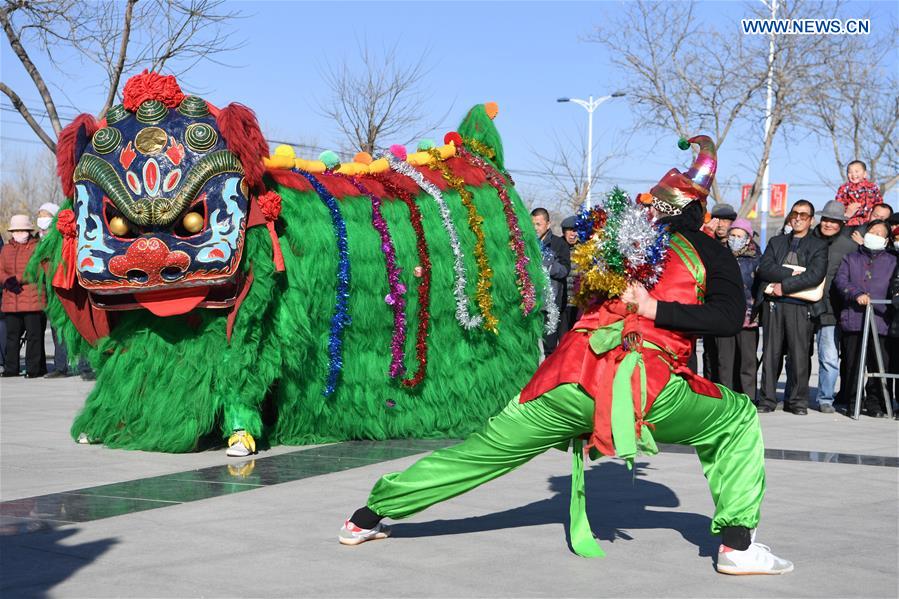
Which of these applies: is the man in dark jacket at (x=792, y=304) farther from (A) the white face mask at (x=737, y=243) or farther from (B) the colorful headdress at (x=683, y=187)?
(B) the colorful headdress at (x=683, y=187)

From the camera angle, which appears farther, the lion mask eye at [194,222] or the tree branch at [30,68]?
the tree branch at [30,68]

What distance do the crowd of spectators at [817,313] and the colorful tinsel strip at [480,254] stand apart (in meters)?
1.62

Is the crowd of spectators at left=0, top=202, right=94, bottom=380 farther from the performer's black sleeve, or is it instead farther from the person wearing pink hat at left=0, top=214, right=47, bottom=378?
the performer's black sleeve

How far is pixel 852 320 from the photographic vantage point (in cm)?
1109

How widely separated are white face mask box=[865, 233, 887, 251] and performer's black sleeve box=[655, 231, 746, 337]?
6.43 m

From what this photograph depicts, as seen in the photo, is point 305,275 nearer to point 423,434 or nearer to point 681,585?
point 423,434

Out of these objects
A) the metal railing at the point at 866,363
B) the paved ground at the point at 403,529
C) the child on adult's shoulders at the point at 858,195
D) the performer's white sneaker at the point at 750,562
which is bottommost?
the paved ground at the point at 403,529

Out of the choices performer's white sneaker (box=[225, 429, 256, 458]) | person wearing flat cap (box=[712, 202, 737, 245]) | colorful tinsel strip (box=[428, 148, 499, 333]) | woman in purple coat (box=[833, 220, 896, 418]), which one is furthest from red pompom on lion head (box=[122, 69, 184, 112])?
woman in purple coat (box=[833, 220, 896, 418])

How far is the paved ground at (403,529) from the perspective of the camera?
480cm

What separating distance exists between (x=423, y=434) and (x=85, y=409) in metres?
2.52

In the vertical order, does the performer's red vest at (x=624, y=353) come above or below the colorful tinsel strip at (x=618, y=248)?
below

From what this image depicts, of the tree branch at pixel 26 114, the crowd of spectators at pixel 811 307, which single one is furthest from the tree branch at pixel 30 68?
the crowd of spectators at pixel 811 307

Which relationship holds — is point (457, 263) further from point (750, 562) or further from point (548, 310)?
point (750, 562)

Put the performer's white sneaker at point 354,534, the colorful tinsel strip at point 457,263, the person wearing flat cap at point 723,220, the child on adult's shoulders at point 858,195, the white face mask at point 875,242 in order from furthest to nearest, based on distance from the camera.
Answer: the child on adult's shoulders at point 858,195, the person wearing flat cap at point 723,220, the white face mask at point 875,242, the colorful tinsel strip at point 457,263, the performer's white sneaker at point 354,534
